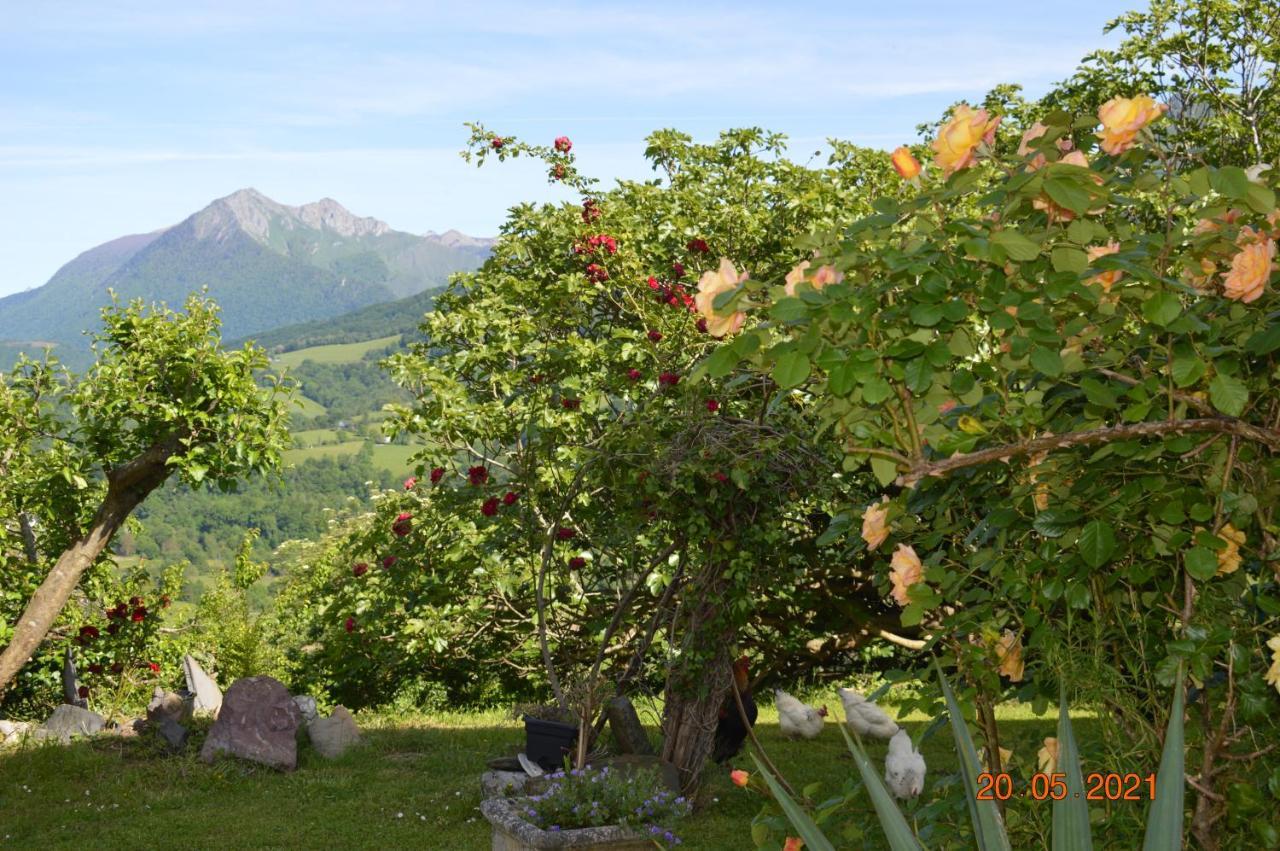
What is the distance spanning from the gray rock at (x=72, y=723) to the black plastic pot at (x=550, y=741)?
408 centimetres

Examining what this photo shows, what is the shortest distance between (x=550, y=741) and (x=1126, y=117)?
185 inches

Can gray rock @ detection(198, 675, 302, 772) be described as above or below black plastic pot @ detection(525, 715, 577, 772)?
below

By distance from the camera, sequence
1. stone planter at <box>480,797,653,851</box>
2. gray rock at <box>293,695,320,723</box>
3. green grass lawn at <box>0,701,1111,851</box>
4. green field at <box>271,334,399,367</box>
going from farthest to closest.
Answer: green field at <box>271,334,399,367</box> → gray rock at <box>293,695,320,723</box> → green grass lawn at <box>0,701,1111,851</box> → stone planter at <box>480,797,653,851</box>

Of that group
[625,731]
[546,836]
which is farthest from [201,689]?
[546,836]

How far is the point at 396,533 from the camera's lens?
25.4 ft

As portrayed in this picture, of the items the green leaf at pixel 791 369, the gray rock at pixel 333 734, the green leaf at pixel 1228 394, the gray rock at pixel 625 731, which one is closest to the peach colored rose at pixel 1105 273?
the green leaf at pixel 1228 394

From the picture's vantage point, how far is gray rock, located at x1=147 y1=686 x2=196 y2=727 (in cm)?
801

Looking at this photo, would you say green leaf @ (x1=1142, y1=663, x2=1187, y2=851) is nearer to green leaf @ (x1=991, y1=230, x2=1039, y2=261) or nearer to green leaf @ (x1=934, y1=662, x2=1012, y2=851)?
green leaf @ (x1=934, y1=662, x2=1012, y2=851)

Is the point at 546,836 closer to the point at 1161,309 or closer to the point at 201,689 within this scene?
the point at 1161,309

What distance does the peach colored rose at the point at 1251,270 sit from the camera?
6.24 feet

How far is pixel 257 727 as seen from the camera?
299 inches

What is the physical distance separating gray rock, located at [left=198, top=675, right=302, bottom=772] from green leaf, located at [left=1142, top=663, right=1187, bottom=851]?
271 inches

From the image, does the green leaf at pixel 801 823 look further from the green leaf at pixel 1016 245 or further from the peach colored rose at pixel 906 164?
the peach colored rose at pixel 906 164

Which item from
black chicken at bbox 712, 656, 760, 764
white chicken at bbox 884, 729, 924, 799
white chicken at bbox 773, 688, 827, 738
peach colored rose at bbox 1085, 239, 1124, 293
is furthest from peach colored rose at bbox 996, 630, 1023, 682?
white chicken at bbox 773, 688, 827, 738
